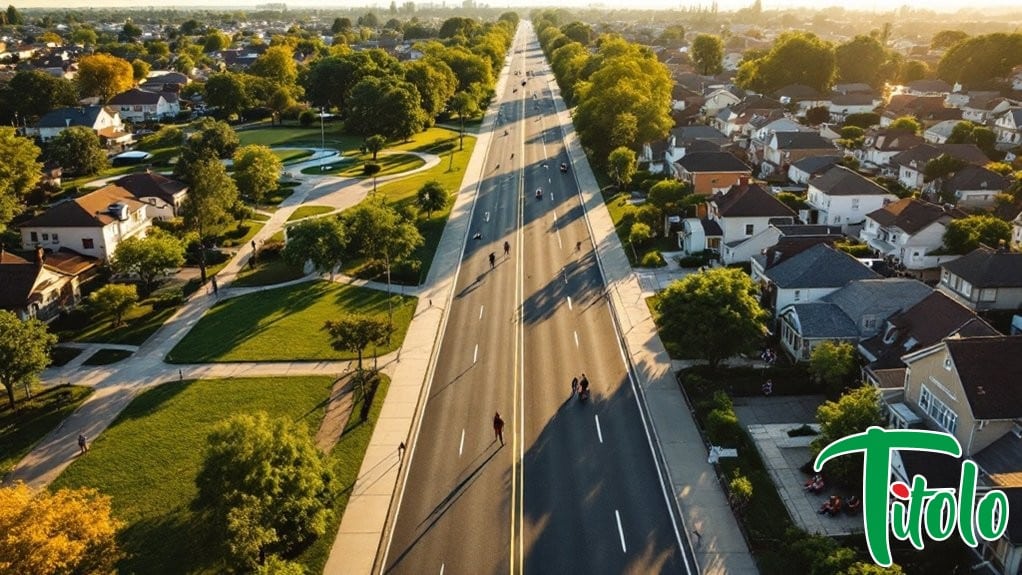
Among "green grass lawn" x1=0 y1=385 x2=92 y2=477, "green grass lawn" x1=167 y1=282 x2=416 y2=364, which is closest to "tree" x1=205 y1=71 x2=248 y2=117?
"green grass lawn" x1=167 y1=282 x2=416 y2=364

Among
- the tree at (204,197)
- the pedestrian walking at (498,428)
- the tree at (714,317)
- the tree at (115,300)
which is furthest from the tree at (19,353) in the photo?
the tree at (714,317)

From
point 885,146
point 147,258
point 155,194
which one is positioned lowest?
point 147,258

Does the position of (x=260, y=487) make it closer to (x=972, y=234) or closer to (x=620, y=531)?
(x=620, y=531)

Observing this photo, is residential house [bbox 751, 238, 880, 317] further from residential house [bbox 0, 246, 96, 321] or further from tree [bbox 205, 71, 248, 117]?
tree [bbox 205, 71, 248, 117]

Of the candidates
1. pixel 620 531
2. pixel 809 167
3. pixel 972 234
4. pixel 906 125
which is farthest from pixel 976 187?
pixel 620 531

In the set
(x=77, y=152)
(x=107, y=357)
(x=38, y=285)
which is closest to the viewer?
(x=107, y=357)

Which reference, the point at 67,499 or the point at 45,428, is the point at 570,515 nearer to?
the point at 67,499
